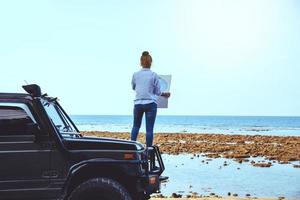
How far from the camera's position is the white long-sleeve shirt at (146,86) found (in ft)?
30.0

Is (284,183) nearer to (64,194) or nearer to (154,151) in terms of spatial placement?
(154,151)

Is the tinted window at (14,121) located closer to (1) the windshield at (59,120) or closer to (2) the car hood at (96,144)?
(1) the windshield at (59,120)

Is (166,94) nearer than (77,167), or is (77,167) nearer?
(77,167)

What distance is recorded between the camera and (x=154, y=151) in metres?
7.46

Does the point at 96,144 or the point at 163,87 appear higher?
the point at 163,87

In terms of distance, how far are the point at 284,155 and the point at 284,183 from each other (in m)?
10.6

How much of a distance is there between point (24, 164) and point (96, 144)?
94cm

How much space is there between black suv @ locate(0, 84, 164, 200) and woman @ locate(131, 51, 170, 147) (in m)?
2.38

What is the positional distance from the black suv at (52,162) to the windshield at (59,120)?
243 mm

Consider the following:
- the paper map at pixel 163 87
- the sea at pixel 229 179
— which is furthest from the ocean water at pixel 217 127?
the paper map at pixel 163 87

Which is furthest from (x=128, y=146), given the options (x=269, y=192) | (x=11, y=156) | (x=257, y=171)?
(x=257, y=171)

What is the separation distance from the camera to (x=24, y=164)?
638 centimetres

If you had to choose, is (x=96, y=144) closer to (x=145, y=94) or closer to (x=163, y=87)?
(x=145, y=94)

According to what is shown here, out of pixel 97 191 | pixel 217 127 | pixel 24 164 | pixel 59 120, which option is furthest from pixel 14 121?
pixel 217 127
